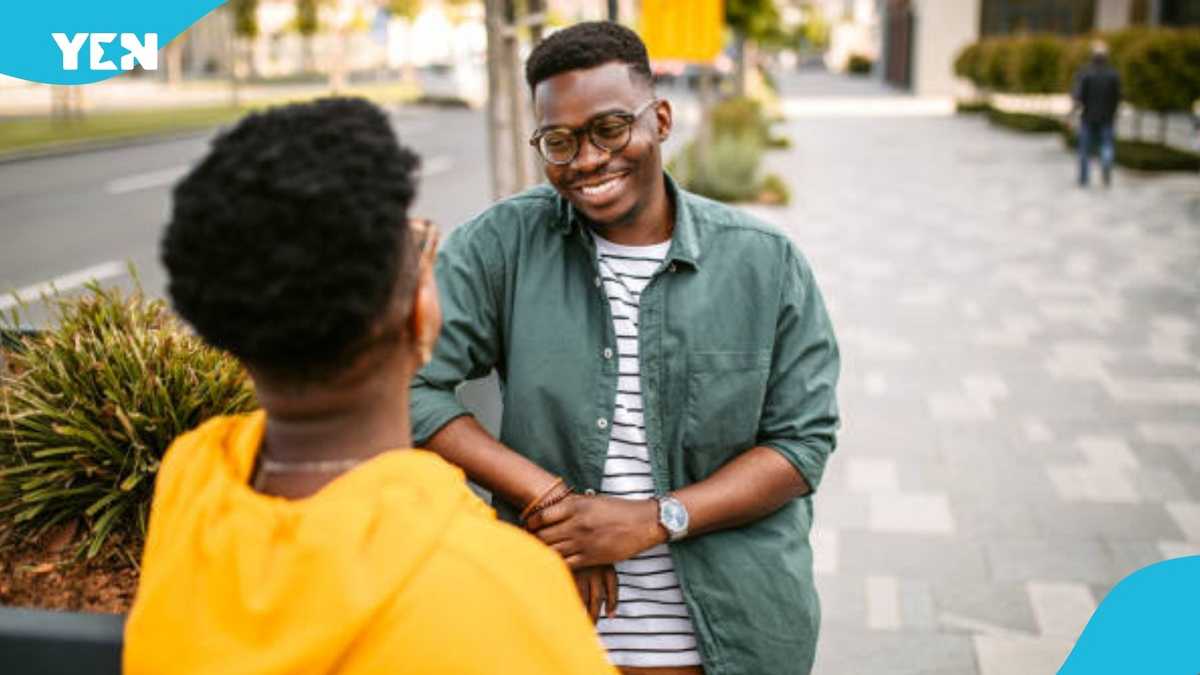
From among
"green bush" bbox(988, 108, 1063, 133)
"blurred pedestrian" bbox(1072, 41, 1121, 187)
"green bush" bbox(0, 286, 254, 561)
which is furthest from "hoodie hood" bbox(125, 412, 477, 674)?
"green bush" bbox(988, 108, 1063, 133)

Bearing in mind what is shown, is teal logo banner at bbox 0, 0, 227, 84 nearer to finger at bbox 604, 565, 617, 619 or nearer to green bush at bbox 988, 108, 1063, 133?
finger at bbox 604, 565, 617, 619

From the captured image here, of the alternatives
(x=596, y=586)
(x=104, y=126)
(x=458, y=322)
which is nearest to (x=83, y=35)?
(x=458, y=322)

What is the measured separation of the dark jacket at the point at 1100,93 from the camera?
16.5 m

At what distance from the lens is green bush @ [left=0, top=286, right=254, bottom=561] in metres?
2.76

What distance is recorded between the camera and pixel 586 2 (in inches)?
1458

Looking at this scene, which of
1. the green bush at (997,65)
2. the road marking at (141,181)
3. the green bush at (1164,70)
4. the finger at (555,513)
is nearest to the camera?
the finger at (555,513)

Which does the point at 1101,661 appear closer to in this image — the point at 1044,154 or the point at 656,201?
the point at 656,201

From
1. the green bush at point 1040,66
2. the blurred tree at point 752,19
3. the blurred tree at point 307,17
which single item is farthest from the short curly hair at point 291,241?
the blurred tree at point 307,17

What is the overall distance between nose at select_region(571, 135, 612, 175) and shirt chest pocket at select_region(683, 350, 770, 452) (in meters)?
0.34

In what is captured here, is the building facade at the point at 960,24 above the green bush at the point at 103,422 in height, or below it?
above

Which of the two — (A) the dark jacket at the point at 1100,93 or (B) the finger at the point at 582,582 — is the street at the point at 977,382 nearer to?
(B) the finger at the point at 582,582

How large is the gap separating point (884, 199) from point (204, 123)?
17.2 m

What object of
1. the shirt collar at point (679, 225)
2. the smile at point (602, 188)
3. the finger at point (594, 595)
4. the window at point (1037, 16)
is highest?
the window at point (1037, 16)

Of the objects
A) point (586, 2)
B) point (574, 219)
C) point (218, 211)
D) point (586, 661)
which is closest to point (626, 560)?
point (574, 219)
